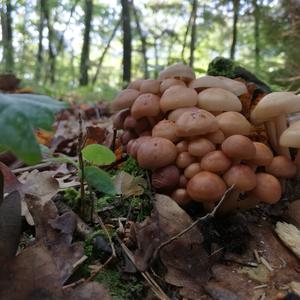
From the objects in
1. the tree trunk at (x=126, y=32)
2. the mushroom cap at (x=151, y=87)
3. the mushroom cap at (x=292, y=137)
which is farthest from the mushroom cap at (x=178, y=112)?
the tree trunk at (x=126, y=32)

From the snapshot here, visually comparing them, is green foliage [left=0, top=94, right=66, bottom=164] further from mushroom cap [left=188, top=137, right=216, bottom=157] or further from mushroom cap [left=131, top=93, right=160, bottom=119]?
mushroom cap [left=131, top=93, right=160, bottom=119]

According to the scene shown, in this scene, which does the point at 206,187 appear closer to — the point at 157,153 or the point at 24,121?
the point at 157,153

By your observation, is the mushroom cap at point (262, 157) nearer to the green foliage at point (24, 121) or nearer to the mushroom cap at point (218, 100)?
the mushroom cap at point (218, 100)

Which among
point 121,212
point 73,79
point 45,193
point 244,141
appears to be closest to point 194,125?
point 244,141

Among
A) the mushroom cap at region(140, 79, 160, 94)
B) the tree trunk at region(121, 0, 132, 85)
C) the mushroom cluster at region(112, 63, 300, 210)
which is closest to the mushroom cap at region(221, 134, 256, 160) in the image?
the mushroom cluster at region(112, 63, 300, 210)

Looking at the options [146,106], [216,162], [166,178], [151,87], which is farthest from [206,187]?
[151,87]

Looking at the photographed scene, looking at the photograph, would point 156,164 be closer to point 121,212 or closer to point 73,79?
point 121,212
